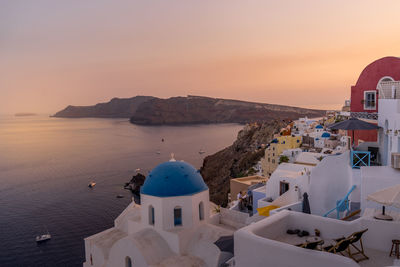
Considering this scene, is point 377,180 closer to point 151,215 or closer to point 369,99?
point 369,99

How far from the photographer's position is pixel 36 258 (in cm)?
2772

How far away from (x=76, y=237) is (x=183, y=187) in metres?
24.4

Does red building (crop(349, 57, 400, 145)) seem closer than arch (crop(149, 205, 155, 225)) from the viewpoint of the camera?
Yes

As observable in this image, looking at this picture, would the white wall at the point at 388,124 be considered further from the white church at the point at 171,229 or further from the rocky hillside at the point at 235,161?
the rocky hillside at the point at 235,161

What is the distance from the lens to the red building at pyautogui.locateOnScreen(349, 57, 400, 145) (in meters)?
12.0

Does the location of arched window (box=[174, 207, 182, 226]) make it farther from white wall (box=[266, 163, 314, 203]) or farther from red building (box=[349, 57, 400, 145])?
red building (box=[349, 57, 400, 145])

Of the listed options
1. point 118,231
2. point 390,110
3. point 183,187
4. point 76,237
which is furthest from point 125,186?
point 390,110

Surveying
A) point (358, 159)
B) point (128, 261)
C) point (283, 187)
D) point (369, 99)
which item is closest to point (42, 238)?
point (128, 261)

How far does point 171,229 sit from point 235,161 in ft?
139

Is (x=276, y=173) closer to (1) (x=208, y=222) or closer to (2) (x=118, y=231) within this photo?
(1) (x=208, y=222)

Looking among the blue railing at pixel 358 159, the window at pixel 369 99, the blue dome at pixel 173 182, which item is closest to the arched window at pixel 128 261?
the blue dome at pixel 173 182

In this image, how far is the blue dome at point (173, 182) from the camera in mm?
12352

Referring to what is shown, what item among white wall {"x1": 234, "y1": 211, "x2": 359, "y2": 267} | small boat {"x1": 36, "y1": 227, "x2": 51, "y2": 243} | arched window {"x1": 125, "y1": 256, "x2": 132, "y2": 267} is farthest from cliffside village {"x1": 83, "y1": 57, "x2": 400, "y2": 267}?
small boat {"x1": 36, "y1": 227, "x2": 51, "y2": 243}

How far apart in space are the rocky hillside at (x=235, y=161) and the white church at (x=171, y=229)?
23234 millimetres
